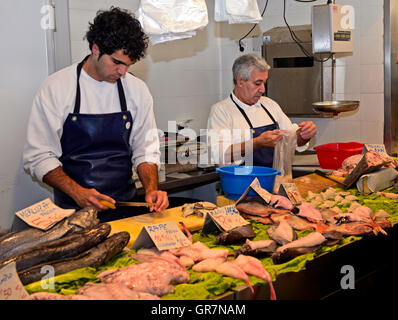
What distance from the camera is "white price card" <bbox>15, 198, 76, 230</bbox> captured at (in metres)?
2.20

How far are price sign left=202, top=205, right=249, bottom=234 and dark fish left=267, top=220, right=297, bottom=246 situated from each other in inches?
6.4

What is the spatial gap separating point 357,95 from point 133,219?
3.59m

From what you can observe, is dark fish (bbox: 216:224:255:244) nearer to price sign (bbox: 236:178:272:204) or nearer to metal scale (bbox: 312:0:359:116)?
price sign (bbox: 236:178:272:204)

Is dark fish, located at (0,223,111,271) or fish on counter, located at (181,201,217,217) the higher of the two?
dark fish, located at (0,223,111,271)

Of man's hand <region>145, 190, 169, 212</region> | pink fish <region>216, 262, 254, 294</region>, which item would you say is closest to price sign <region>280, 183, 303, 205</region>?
man's hand <region>145, 190, 169, 212</region>

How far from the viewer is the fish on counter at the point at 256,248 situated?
84.4 inches

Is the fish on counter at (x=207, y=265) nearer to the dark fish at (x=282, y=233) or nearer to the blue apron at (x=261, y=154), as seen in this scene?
the dark fish at (x=282, y=233)

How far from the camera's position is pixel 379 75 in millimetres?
5332

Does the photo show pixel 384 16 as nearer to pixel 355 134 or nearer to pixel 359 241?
pixel 355 134

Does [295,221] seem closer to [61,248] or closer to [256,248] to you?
[256,248]

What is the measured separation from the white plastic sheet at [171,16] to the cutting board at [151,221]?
1.14 m

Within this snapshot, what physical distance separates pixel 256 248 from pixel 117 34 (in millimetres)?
1610
